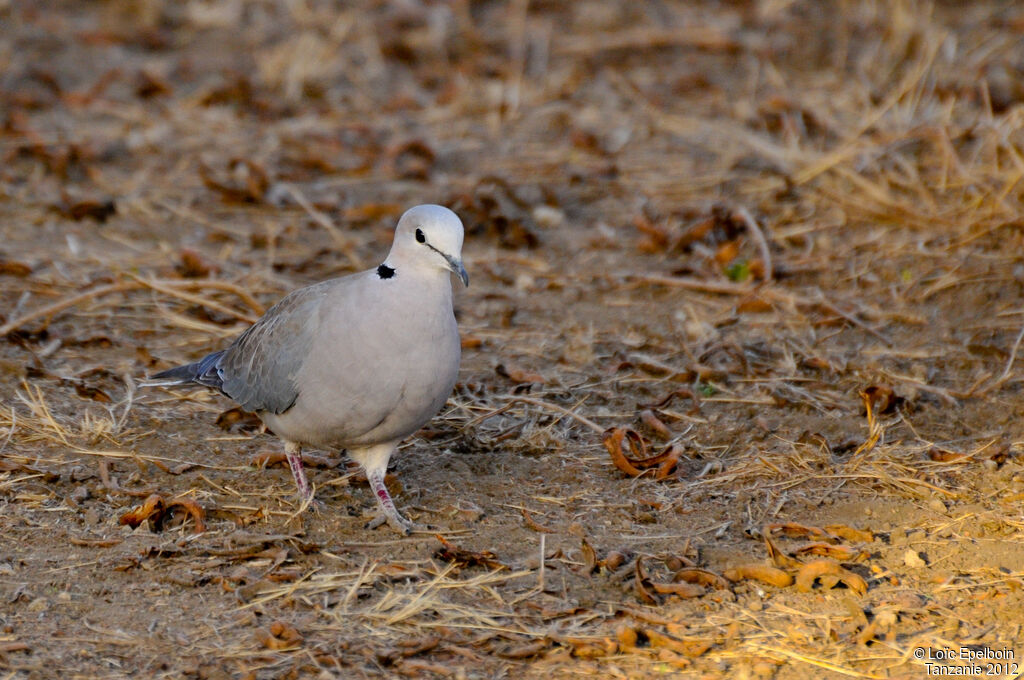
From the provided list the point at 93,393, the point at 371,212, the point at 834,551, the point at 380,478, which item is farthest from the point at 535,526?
the point at 371,212

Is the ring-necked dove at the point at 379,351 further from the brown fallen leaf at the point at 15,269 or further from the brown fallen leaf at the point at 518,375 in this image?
the brown fallen leaf at the point at 15,269

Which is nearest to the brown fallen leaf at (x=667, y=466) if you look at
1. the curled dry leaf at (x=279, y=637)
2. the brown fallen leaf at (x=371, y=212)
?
the curled dry leaf at (x=279, y=637)

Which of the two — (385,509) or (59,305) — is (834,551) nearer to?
(385,509)

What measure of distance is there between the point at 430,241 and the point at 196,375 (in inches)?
53.7

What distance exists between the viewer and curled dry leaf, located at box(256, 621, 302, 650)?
10.8 feet

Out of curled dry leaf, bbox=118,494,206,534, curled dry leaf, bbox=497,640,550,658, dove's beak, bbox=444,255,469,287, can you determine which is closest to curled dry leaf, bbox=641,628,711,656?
curled dry leaf, bbox=497,640,550,658

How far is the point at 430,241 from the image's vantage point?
3.82 meters

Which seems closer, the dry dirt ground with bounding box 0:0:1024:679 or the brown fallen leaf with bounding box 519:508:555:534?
the dry dirt ground with bounding box 0:0:1024:679

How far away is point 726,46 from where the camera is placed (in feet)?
31.7

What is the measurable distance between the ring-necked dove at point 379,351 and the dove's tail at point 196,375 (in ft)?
1.67

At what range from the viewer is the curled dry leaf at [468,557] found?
148 inches

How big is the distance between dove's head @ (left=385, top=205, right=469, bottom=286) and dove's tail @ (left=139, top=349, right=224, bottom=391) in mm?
1066

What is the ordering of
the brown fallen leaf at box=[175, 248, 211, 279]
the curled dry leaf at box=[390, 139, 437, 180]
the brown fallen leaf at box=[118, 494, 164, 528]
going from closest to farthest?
the brown fallen leaf at box=[118, 494, 164, 528] < the brown fallen leaf at box=[175, 248, 211, 279] < the curled dry leaf at box=[390, 139, 437, 180]

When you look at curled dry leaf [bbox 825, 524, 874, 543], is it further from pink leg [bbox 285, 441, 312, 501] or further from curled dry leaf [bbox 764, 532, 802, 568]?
pink leg [bbox 285, 441, 312, 501]
